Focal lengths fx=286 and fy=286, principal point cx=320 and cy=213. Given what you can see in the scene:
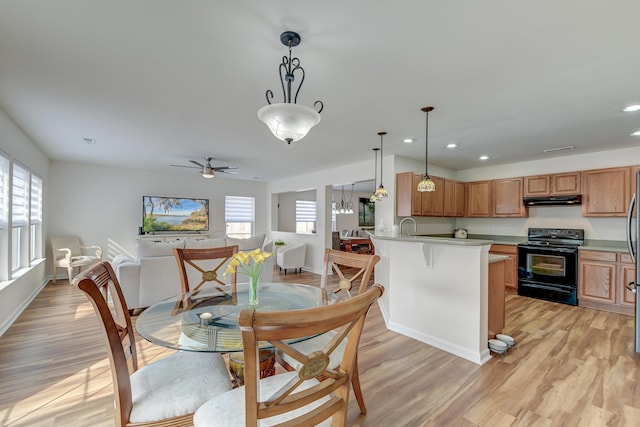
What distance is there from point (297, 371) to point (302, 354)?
12 centimetres

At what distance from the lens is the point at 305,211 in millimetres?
9484

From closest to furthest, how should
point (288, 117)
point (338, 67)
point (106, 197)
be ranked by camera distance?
point (288, 117) < point (338, 67) < point (106, 197)

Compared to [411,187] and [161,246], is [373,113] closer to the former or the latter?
[411,187]

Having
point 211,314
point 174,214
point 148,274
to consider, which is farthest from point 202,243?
point 174,214

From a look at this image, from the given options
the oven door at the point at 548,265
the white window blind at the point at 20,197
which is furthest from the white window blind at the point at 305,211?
the white window blind at the point at 20,197

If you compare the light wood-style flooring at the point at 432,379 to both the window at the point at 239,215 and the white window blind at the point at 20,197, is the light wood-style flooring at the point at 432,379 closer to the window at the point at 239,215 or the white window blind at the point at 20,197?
the white window blind at the point at 20,197

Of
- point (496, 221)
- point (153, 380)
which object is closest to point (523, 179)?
point (496, 221)

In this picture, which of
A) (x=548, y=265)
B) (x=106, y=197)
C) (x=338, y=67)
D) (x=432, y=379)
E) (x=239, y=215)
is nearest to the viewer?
(x=338, y=67)

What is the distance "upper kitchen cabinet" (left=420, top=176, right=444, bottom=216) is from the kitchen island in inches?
70.4

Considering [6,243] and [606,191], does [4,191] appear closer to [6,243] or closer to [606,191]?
[6,243]

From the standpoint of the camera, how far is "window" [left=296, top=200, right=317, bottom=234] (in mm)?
9352

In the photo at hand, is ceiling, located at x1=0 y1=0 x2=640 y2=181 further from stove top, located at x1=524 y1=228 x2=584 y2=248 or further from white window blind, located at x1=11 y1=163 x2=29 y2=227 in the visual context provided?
stove top, located at x1=524 y1=228 x2=584 y2=248

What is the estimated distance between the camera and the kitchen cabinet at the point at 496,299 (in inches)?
113

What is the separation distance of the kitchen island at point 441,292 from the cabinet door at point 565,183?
316 centimetres
